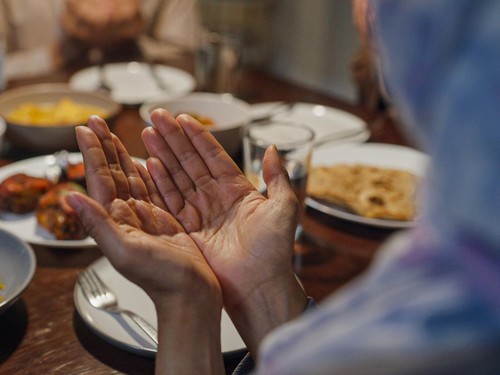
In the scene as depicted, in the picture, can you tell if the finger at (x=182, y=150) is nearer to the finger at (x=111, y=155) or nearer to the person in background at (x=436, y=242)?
the finger at (x=111, y=155)

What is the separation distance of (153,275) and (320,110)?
117 cm

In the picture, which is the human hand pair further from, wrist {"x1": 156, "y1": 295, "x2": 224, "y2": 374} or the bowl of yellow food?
the bowl of yellow food

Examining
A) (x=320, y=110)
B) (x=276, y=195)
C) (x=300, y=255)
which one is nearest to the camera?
(x=276, y=195)

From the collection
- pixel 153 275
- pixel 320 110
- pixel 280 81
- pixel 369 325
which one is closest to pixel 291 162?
pixel 153 275

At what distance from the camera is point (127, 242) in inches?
25.7

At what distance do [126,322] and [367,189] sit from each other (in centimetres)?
63

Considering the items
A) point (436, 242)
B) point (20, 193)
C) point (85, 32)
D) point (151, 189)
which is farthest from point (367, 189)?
point (85, 32)

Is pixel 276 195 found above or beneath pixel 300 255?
above

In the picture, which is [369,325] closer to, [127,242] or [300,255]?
[127,242]

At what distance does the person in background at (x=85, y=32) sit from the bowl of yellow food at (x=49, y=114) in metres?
0.43

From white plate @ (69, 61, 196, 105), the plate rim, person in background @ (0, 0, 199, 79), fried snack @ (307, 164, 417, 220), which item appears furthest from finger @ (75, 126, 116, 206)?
person in background @ (0, 0, 199, 79)

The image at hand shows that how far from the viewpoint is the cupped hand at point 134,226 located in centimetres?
66

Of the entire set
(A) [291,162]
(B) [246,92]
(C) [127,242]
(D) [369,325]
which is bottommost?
(B) [246,92]

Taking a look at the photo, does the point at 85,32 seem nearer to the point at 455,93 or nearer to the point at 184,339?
the point at 184,339
